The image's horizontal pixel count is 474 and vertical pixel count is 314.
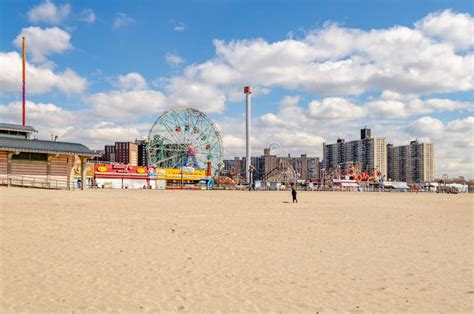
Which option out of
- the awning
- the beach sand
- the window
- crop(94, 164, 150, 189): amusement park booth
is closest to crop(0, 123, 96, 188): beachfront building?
the window

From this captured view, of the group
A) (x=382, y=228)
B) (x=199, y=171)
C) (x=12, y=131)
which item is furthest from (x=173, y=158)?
(x=382, y=228)

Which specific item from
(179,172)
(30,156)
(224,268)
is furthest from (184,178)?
(224,268)

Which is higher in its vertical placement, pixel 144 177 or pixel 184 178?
pixel 144 177

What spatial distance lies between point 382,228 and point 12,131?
3721cm

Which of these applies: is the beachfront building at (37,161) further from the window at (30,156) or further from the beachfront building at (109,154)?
the beachfront building at (109,154)

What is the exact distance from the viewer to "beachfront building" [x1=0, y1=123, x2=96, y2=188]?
33531 mm

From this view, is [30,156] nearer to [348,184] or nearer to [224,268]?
[224,268]

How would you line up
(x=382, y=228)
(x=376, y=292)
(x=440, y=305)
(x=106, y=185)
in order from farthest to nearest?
(x=106, y=185) < (x=382, y=228) < (x=376, y=292) < (x=440, y=305)

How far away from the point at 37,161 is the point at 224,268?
31.7m

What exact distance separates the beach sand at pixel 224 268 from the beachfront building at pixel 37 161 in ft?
65.5

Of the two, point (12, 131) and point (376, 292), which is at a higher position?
point (12, 131)

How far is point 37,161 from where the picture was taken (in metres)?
35.7

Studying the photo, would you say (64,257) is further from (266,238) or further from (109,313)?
(266,238)

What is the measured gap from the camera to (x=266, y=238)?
44.2ft
